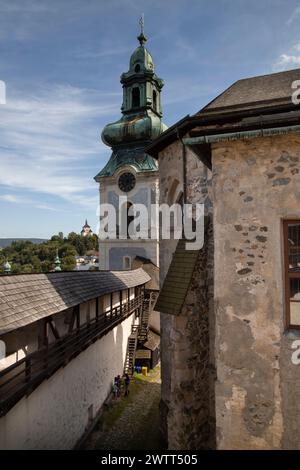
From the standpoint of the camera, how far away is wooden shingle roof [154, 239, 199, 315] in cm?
734

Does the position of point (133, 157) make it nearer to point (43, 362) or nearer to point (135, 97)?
point (135, 97)

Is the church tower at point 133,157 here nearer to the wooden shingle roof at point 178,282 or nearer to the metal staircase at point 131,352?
the metal staircase at point 131,352

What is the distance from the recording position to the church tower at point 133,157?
26.3 meters

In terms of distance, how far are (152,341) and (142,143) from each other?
15932 millimetres

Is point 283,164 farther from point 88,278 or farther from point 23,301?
point 88,278

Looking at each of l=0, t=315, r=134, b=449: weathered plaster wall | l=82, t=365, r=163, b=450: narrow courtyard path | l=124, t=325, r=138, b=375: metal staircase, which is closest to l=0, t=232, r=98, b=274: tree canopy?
l=124, t=325, r=138, b=375: metal staircase

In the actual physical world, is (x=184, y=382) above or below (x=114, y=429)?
above

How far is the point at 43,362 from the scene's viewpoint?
8.54m

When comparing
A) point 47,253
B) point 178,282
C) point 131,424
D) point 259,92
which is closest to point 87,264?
point 47,253

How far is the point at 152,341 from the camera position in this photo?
20031 mm

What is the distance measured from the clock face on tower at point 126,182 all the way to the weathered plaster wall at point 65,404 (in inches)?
559

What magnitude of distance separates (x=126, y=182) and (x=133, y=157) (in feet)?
7.00
